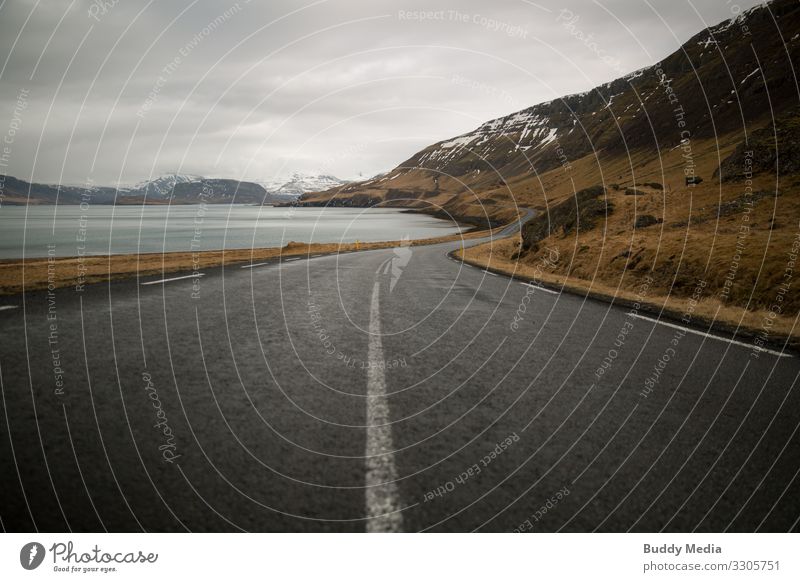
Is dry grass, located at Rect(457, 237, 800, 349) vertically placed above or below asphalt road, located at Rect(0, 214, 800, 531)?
above

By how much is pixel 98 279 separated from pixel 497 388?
13.4m

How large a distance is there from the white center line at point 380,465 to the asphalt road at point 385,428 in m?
0.01

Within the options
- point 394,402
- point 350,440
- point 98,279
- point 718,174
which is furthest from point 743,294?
point 718,174

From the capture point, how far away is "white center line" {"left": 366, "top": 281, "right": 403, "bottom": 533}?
2.59 meters

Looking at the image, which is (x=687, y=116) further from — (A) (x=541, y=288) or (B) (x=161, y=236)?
(A) (x=541, y=288)

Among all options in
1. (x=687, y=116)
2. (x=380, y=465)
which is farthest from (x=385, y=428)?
(x=687, y=116)

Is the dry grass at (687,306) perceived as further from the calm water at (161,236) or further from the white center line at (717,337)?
the calm water at (161,236)

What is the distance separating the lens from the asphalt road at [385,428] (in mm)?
2727

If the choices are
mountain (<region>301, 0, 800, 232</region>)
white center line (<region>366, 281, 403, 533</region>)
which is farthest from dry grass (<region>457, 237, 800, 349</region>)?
mountain (<region>301, 0, 800, 232</region>)

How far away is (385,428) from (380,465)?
652 mm

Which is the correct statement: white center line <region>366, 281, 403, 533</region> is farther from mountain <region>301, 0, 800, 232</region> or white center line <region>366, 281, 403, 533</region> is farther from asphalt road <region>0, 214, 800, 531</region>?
mountain <region>301, 0, 800, 232</region>

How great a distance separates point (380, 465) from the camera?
318 cm

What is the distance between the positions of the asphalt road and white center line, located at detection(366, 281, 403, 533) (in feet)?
0.05
